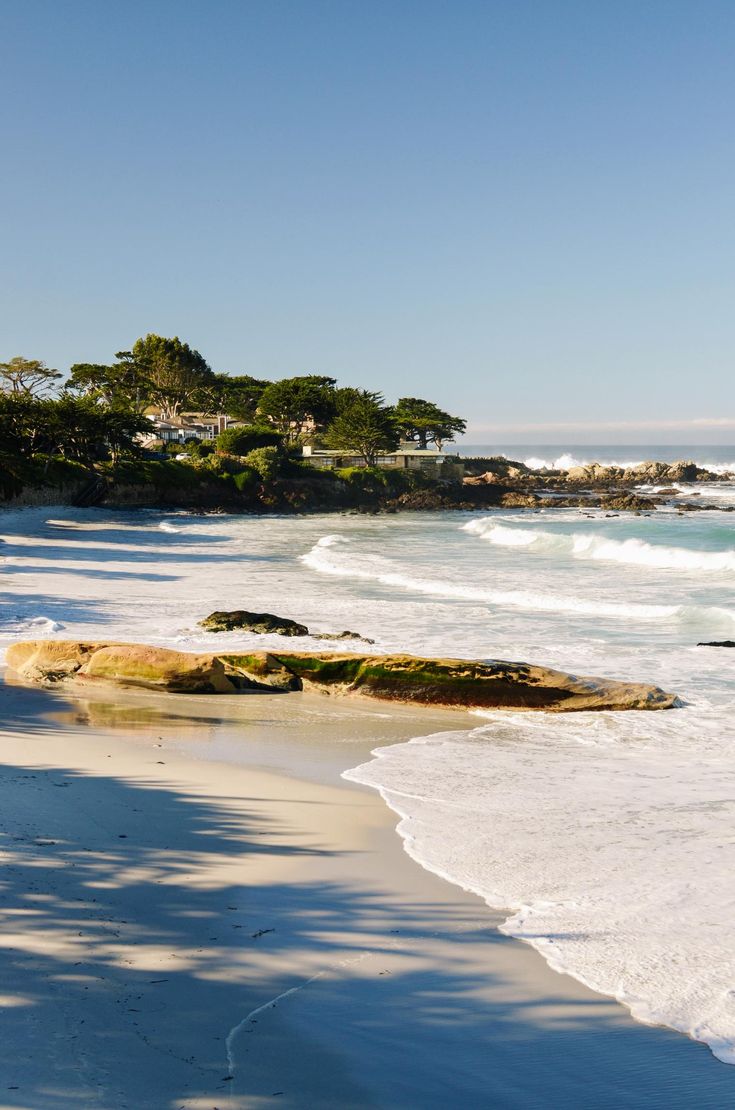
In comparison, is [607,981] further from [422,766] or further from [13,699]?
[13,699]

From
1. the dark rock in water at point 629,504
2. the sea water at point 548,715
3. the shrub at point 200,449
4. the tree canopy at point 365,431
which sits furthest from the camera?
the tree canopy at point 365,431

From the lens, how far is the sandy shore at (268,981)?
13.8 feet

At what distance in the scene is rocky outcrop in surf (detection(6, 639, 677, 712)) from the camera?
44.6 feet

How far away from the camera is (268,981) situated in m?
5.09

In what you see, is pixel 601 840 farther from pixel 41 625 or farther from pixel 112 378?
pixel 112 378

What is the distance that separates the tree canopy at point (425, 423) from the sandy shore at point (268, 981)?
12027 cm

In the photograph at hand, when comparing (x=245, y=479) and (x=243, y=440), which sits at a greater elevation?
(x=243, y=440)

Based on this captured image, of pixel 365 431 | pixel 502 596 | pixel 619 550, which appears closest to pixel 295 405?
pixel 365 431

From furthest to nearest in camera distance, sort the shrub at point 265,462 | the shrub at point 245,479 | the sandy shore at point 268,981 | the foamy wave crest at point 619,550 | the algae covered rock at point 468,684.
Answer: the shrub at point 265,462 < the shrub at point 245,479 < the foamy wave crest at point 619,550 < the algae covered rock at point 468,684 < the sandy shore at point 268,981

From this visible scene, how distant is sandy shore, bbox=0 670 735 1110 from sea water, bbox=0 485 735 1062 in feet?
1.64

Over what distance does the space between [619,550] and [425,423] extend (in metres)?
84.6

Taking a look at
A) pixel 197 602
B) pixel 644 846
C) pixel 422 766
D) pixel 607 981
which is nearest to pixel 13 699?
pixel 422 766

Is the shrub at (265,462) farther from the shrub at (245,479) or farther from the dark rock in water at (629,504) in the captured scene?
the dark rock in water at (629,504)

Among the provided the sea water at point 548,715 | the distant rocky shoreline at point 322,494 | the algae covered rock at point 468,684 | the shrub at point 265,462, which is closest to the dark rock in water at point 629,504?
the distant rocky shoreline at point 322,494
